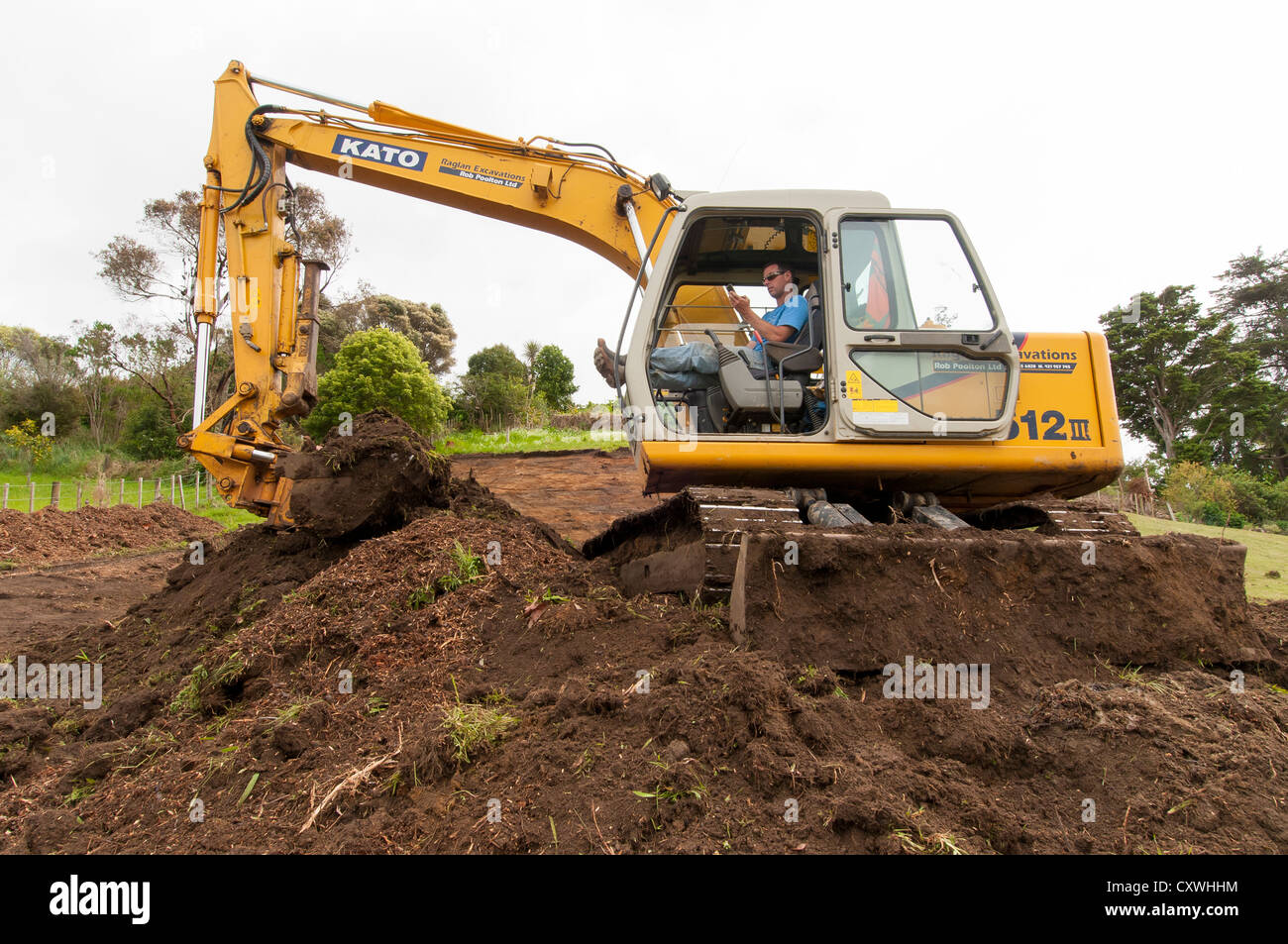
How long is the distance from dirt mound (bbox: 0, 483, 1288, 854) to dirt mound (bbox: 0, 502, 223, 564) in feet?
33.6

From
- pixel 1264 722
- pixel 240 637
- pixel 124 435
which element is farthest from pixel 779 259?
pixel 124 435

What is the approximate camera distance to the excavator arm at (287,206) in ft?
20.0

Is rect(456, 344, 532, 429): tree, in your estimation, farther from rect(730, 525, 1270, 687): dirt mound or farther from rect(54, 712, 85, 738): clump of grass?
rect(730, 525, 1270, 687): dirt mound

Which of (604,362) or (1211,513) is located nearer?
(604,362)

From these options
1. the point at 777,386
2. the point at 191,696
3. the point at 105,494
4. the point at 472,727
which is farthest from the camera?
the point at 105,494

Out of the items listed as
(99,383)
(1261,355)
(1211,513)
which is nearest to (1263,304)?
(1261,355)

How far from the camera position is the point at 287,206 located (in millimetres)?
6609

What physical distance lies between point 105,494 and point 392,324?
1880cm

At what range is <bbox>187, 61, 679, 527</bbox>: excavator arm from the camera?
20.0ft

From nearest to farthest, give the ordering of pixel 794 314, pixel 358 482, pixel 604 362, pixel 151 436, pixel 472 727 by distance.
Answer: pixel 472 727 < pixel 794 314 < pixel 604 362 < pixel 358 482 < pixel 151 436

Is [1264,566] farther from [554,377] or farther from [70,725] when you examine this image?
[554,377]

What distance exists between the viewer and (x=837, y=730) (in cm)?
289

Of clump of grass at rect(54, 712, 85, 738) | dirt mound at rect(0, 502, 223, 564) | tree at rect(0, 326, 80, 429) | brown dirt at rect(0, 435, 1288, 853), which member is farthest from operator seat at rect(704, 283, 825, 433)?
tree at rect(0, 326, 80, 429)

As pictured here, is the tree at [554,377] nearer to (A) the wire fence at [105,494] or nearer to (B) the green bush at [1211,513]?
(A) the wire fence at [105,494]
